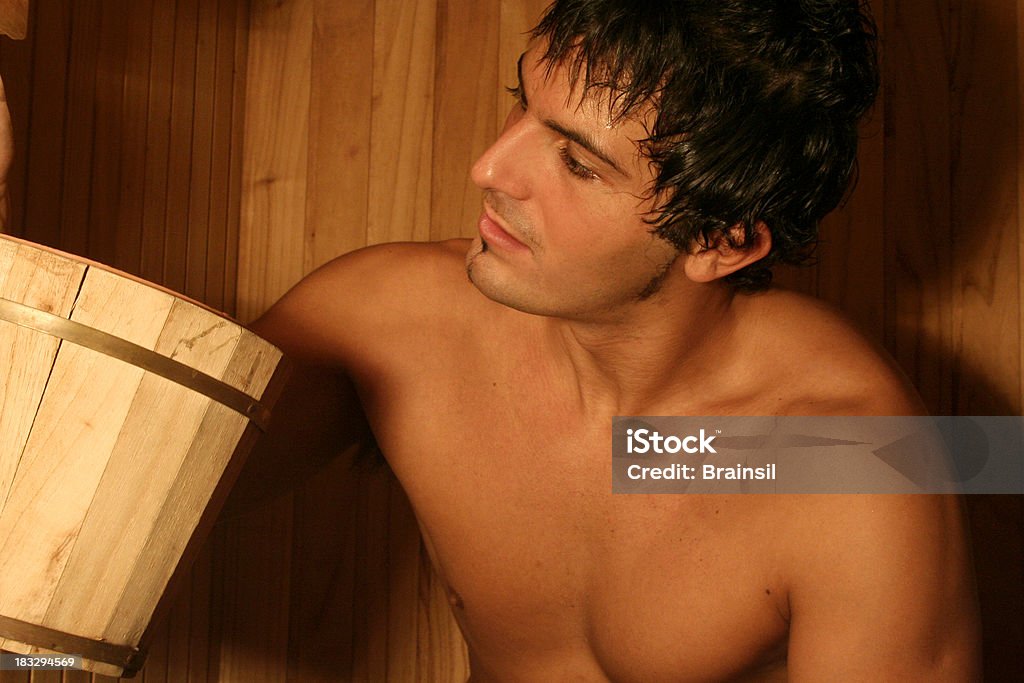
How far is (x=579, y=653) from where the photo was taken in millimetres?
1264

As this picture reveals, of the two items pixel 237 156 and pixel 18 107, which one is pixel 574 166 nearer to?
pixel 18 107

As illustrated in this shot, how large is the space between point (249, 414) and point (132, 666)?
220 mm

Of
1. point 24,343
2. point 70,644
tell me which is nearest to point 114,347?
point 24,343

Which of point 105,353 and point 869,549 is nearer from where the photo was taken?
point 105,353

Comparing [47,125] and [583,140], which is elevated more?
[583,140]

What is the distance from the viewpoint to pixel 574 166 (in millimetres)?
1077

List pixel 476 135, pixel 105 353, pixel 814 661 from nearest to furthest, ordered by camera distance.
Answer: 1. pixel 105 353
2. pixel 814 661
3. pixel 476 135

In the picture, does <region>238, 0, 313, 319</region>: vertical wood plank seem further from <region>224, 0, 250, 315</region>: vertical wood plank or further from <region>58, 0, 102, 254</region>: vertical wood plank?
<region>58, 0, 102, 254</region>: vertical wood plank

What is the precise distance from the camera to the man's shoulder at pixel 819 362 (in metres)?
1.16

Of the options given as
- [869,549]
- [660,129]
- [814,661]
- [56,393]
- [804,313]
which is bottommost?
[814,661]

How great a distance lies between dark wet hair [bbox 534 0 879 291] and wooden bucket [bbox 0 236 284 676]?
19.0 inches

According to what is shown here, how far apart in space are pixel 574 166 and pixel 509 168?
67mm

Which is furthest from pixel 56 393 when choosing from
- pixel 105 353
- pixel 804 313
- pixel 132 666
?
pixel 804 313

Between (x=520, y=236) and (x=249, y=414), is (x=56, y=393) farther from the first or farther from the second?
(x=520, y=236)
